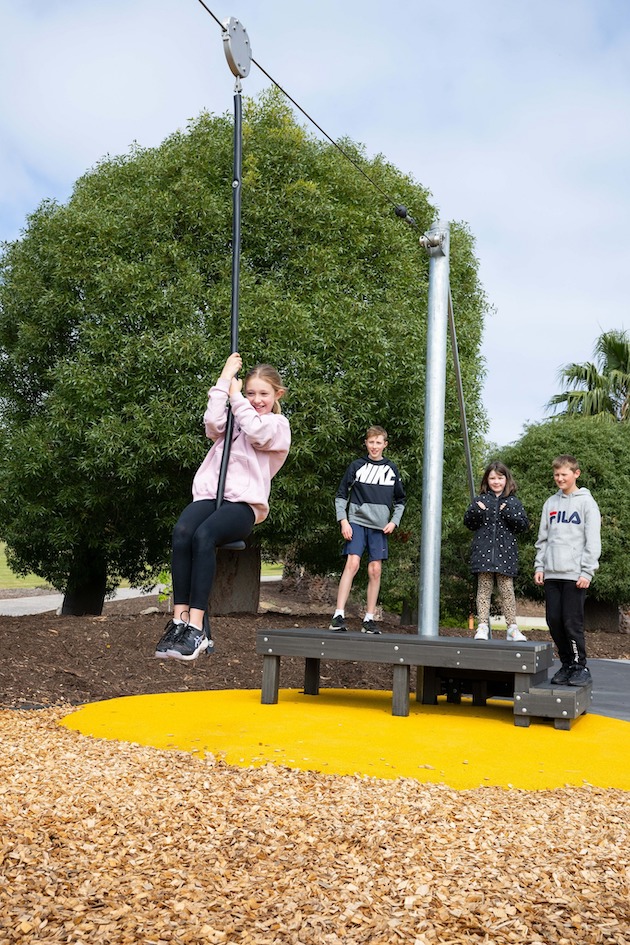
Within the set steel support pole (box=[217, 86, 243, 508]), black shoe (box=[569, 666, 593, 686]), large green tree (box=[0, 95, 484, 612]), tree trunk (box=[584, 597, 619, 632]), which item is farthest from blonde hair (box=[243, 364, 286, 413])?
tree trunk (box=[584, 597, 619, 632])

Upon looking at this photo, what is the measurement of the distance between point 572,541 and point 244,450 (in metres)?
3.13

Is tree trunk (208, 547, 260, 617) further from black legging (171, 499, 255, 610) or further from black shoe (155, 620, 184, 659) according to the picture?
black shoe (155, 620, 184, 659)

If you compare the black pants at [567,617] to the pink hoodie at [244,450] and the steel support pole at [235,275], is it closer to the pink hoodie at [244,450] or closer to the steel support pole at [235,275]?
the pink hoodie at [244,450]

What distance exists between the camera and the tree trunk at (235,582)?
13000 millimetres

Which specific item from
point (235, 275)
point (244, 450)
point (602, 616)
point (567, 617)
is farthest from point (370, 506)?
point (602, 616)

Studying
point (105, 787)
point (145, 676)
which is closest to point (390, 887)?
point (105, 787)

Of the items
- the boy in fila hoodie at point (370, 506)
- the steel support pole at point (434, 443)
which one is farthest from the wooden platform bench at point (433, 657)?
the boy in fila hoodie at point (370, 506)

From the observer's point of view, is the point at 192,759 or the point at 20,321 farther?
the point at 20,321

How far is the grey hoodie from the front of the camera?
6637 mm

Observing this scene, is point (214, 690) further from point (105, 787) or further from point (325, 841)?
point (325, 841)

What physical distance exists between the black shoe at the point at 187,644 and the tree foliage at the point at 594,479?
464 inches

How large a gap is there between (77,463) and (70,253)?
2.70 m

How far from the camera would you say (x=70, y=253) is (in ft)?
38.3

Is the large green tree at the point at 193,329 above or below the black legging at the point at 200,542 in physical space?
above
